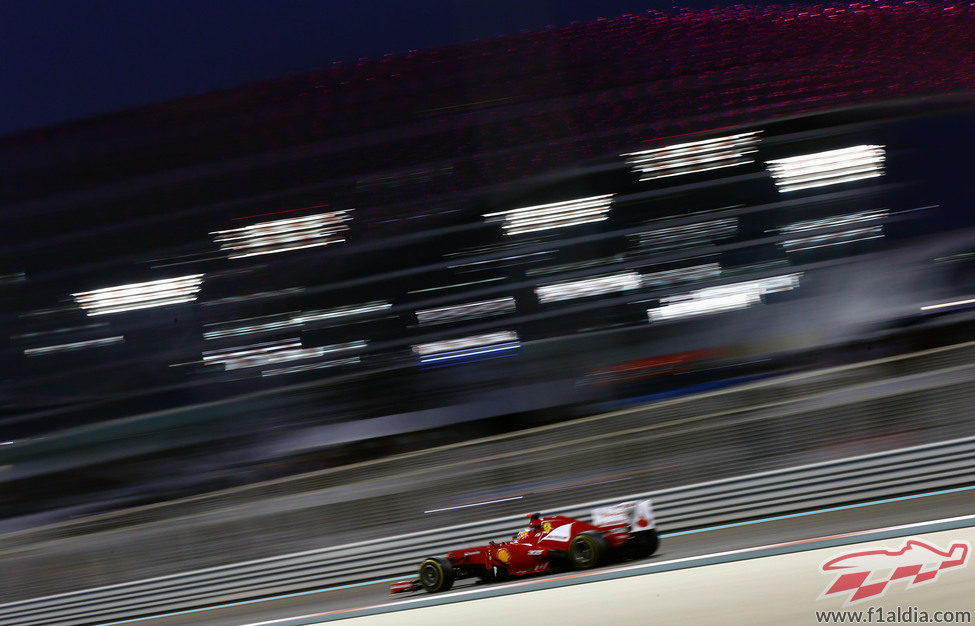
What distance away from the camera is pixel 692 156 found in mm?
15555

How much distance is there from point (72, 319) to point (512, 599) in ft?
44.5

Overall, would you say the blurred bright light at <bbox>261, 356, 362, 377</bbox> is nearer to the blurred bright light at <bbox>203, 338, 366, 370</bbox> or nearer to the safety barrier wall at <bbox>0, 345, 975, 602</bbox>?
the blurred bright light at <bbox>203, 338, 366, 370</bbox>

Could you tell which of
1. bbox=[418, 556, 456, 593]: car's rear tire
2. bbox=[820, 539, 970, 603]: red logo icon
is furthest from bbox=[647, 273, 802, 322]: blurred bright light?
bbox=[820, 539, 970, 603]: red logo icon

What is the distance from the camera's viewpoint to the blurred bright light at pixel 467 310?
44.2ft

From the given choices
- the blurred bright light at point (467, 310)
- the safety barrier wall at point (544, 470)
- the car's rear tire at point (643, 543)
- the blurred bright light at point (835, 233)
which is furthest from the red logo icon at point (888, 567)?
the blurred bright light at point (835, 233)

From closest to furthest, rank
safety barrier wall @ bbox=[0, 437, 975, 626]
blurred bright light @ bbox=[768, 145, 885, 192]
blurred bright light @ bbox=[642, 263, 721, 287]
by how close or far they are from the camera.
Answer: safety barrier wall @ bbox=[0, 437, 975, 626], blurred bright light @ bbox=[642, 263, 721, 287], blurred bright light @ bbox=[768, 145, 885, 192]

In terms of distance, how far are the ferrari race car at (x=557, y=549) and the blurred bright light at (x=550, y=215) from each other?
961 cm

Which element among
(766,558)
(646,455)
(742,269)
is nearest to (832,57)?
(742,269)

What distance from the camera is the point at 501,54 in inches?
640

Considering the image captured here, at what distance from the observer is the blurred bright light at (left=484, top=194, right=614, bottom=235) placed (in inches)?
567

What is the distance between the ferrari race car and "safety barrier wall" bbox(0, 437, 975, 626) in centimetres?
143

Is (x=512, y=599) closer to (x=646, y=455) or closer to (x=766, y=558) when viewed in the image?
(x=766, y=558)

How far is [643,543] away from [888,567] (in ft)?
5.90
